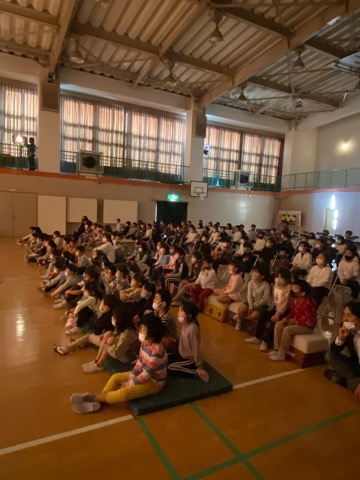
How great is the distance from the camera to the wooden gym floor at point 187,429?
7.13 feet

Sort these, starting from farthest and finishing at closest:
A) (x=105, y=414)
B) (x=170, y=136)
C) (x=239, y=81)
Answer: (x=170, y=136) < (x=239, y=81) < (x=105, y=414)

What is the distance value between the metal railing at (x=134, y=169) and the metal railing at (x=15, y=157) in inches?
59.7

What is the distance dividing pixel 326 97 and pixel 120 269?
15.4m

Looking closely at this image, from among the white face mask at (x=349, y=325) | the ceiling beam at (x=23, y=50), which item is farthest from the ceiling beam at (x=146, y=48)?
the white face mask at (x=349, y=325)

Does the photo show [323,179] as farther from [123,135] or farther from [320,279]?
[320,279]

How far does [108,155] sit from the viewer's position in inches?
613

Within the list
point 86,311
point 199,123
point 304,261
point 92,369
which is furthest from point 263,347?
point 199,123

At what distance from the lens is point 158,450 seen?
2.32 metres

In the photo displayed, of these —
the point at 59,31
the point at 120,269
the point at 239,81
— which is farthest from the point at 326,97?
the point at 120,269

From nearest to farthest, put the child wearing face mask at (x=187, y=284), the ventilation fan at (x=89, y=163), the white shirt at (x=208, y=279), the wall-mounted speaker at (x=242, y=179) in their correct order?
the white shirt at (x=208, y=279) → the child wearing face mask at (x=187, y=284) → the ventilation fan at (x=89, y=163) → the wall-mounted speaker at (x=242, y=179)

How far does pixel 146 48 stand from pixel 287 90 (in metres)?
7.10

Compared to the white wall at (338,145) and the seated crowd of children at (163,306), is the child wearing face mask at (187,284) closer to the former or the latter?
the seated crowd of children at (163,306)

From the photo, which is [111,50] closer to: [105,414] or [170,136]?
[170,136]

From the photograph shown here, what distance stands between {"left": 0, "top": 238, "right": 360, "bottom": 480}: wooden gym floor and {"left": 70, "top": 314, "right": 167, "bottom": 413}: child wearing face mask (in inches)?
4.2
